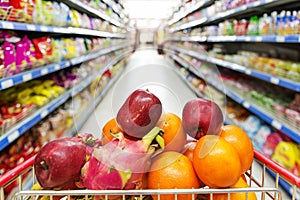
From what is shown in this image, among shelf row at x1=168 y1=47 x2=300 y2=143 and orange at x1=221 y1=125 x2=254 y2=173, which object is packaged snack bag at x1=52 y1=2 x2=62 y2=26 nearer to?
shelf row at x1=168 y1=47 x2=300 y2=143

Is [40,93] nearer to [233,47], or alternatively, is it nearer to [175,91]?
[175,91]

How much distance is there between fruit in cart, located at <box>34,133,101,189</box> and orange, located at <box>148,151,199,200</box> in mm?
136

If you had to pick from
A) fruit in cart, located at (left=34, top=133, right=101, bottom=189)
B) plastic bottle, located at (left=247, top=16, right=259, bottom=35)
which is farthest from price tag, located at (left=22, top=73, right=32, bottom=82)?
plastic bottle, located at (left=247, top=16, right=259, bottom=35)

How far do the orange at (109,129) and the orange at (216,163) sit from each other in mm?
161

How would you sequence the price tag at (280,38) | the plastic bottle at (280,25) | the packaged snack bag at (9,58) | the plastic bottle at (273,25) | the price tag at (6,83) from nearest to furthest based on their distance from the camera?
the price tag at (6,83), the packaged snack bag at (9,58), the price tag at (280,38), the plastic bottle at (280,25), the plastic bottle at (273,25)

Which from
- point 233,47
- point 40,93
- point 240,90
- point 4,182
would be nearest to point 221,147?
point 4,182

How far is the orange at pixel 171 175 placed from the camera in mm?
599

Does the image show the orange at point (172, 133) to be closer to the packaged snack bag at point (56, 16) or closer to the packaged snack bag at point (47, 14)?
the packaged snack bag at point (47, 14)

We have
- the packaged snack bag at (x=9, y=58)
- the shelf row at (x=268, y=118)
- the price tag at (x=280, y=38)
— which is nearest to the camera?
the packaged snack bag at (x=9, y=58)

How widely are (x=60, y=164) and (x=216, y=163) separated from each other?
274mm

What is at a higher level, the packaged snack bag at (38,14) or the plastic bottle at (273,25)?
the packaged snack bag at (38,14)

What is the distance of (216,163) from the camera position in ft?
1.92

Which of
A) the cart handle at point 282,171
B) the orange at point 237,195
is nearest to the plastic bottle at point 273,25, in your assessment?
the cart handle at point 282,171

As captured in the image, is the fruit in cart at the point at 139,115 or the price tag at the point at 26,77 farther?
the price tag at the point at 26,77
